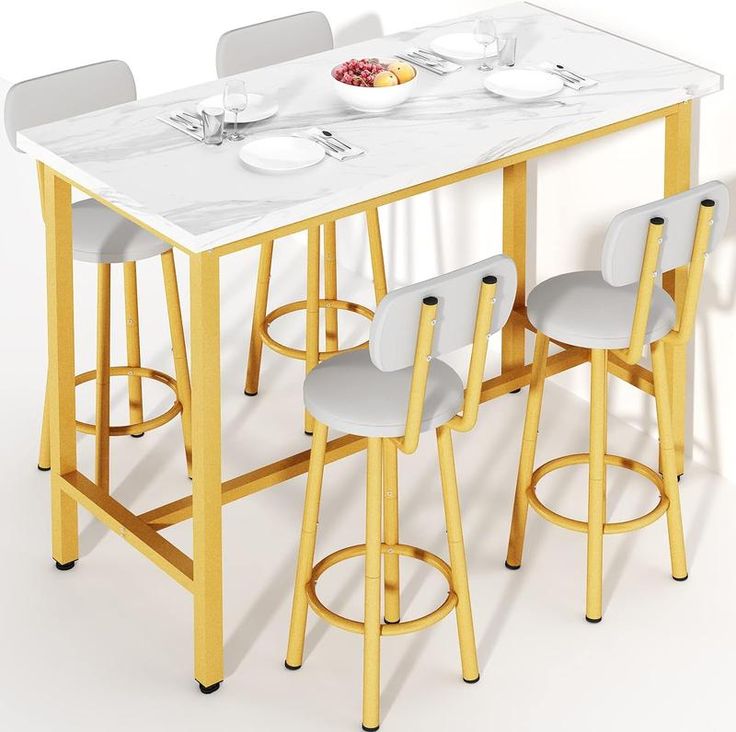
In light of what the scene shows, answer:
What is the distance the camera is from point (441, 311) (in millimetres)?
3123

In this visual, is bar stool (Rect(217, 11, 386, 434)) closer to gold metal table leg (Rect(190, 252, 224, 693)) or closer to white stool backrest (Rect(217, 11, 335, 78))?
white stool backrest (Rect(217, 11, 335, 78))

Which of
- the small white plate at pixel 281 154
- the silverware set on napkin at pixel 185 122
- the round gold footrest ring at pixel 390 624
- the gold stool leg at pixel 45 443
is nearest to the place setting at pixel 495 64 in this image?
the small white plate at pixel 281 154

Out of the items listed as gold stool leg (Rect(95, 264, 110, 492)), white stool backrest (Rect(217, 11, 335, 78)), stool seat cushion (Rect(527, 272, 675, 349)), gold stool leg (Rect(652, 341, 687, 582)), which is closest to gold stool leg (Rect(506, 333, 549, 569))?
stool seat cushion (Rect(527, 272, 675, 349))

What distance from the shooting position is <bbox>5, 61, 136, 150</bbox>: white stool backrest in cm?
Result: 415

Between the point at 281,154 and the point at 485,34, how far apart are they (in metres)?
0.85

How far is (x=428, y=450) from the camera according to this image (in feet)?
15.1

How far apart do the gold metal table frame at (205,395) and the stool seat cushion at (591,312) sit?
1.17ft

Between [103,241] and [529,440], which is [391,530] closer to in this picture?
[529,440]

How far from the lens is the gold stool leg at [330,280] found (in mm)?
4617

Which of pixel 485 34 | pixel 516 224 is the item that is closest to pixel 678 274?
pixel 516 224

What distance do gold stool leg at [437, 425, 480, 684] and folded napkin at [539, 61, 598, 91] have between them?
41.6 inches

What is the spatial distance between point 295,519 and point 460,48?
1.40m

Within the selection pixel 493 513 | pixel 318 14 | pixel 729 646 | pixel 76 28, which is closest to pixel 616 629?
pixel 729 646

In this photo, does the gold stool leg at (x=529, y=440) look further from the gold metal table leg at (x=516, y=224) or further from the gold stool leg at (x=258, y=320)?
the gold stool leg at (x=258, y=320)
